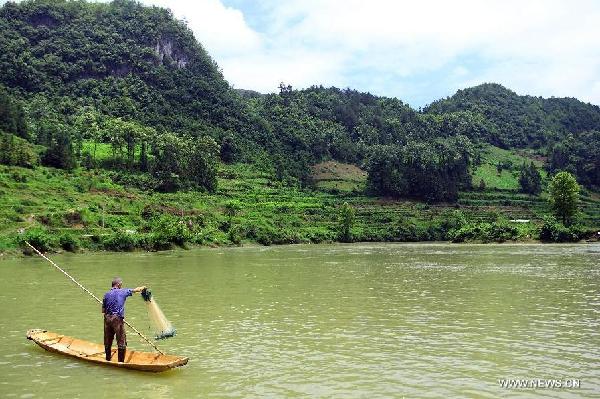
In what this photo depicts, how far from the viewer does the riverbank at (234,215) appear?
8644 centimetres

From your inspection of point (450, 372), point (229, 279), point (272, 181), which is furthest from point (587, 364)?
point (272, 181)

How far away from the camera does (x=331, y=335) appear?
23.1 m

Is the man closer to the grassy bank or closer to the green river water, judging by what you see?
the green river water

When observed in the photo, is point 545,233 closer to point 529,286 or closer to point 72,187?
point 529,286

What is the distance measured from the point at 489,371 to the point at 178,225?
80.4m

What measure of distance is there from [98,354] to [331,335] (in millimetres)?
8990

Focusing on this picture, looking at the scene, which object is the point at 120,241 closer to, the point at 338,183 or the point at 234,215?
the point at 234,215

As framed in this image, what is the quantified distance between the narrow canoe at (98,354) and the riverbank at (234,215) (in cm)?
5820

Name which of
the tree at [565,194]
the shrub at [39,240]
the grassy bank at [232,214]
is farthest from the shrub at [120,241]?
the tree at [565,194]

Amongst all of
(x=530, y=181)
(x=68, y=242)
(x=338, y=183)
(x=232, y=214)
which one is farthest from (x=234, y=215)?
(x=530, y=181)

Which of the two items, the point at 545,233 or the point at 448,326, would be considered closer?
the point at 448,326

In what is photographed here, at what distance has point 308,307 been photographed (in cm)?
3088

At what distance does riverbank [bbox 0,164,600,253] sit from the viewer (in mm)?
86438

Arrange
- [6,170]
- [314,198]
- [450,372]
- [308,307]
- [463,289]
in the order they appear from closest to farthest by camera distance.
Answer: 1. [450,372]
2. [308,307]
3. [463,289]
4. [6,170]
5. [314,198]
